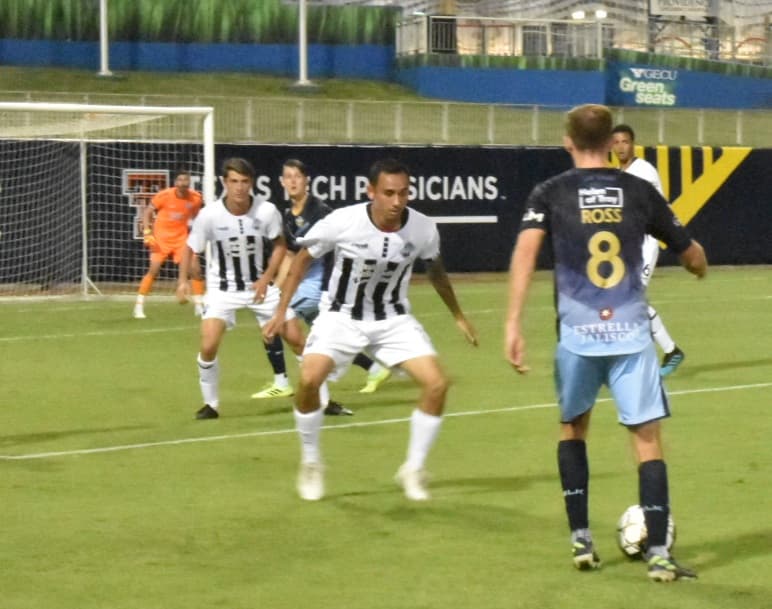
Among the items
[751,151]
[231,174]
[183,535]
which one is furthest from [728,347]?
[751,151]

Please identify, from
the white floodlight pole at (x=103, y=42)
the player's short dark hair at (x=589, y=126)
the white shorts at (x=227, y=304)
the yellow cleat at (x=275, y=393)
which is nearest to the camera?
the player's short dark hair at (x=589, y=126)

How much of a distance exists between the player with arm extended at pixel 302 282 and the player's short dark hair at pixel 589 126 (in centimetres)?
567

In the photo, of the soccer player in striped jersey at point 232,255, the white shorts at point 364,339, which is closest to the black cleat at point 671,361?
the soccer player in striped jersey at point 232,255

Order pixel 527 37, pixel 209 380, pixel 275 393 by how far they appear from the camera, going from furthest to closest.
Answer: pixel 527 37, pixel 275 393, pixel 209 380

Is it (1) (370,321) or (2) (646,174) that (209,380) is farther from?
(2) (646,174)

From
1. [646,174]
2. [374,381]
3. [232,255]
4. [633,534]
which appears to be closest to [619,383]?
[633,534]

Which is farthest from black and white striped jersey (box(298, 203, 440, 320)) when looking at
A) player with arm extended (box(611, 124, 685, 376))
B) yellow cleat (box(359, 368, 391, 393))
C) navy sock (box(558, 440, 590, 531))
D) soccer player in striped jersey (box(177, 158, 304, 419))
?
yellow cleat (box(359, 368, 391, 393))

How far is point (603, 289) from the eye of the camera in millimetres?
6820

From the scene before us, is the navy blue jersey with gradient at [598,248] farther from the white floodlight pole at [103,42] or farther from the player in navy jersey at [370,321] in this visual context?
the white floodlight pole at [103,42]

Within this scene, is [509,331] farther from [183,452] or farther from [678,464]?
[183,452]

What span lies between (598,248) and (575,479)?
3.46 feet

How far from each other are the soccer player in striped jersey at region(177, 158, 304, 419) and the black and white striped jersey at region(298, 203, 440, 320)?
3014 millimetres

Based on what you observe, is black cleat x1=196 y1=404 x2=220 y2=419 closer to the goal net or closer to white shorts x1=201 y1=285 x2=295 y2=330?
white shorts x1=201 y1=285 x2=295 y2=330

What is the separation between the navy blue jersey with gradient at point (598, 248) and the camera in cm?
680
